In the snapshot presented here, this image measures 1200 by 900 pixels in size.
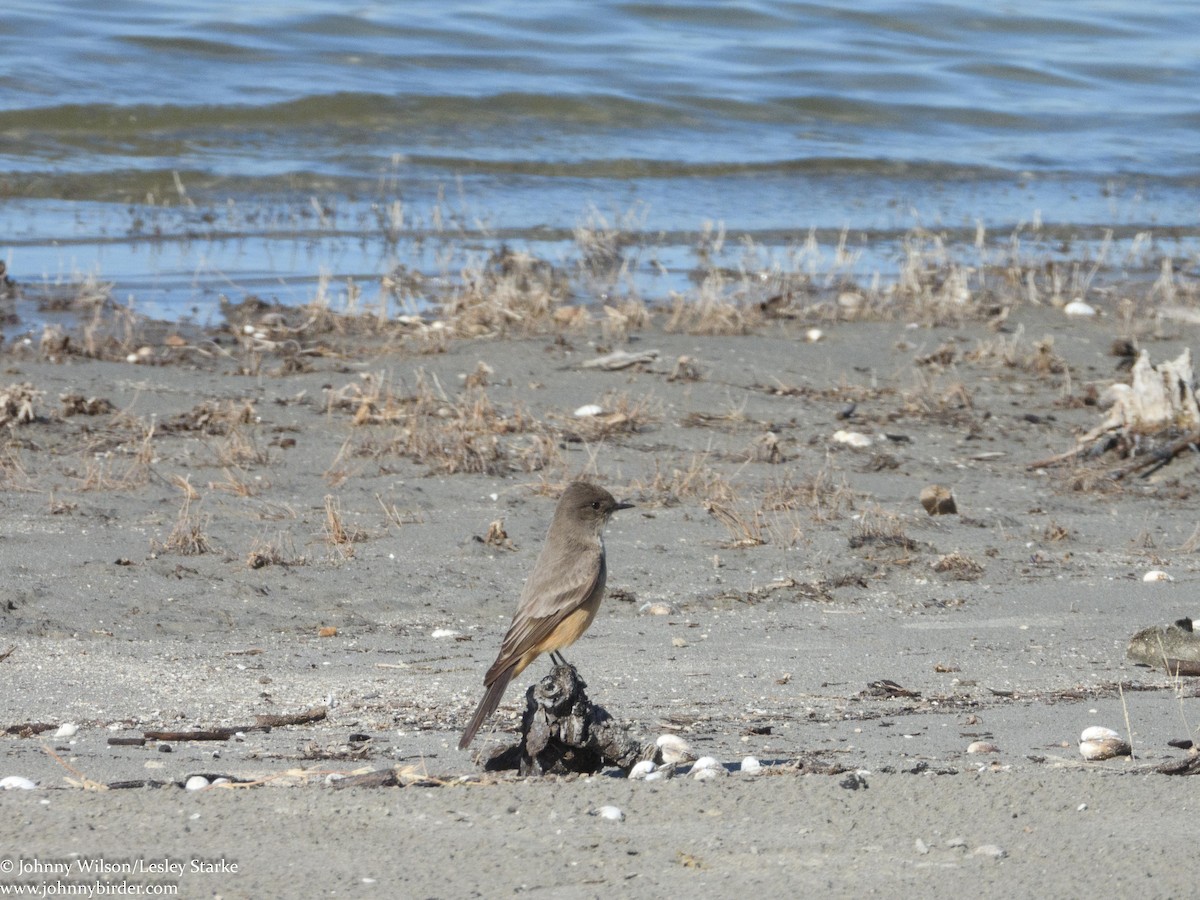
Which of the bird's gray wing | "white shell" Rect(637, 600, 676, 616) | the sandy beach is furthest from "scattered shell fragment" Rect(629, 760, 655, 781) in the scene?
"white shell" Rect(637, 600, 676, 616)

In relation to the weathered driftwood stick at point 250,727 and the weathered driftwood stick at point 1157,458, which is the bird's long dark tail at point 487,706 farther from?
the weathered driftwood stick at point 1157,458

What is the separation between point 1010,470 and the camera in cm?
988

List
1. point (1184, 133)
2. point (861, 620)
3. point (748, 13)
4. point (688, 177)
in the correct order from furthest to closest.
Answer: point (748, 13) < point (1184, 133) < point (688, 177) < point (861, 620)

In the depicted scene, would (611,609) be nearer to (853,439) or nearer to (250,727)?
(250,727)

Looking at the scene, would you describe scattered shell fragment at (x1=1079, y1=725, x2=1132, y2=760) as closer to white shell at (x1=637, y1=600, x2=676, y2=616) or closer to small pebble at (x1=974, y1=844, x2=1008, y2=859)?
small pebble at (x1=974, y1=844, x2=1008, y2=859)

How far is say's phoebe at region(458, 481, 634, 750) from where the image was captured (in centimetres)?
513

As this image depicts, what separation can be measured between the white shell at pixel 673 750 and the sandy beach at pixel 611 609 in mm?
149

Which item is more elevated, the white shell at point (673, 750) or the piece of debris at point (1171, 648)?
the white shell at point (673, 750)

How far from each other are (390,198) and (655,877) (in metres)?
17.7

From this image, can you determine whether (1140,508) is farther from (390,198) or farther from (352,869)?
(390,198)

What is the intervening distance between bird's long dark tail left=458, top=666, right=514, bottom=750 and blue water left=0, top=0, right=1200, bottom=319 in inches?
383

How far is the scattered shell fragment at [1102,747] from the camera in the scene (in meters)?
4.98

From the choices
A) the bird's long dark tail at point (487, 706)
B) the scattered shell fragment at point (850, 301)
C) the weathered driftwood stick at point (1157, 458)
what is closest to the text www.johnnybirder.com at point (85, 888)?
the bird's long dark tail at point (487, 706)

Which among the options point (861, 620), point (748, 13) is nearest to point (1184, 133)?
point (748, 13)
